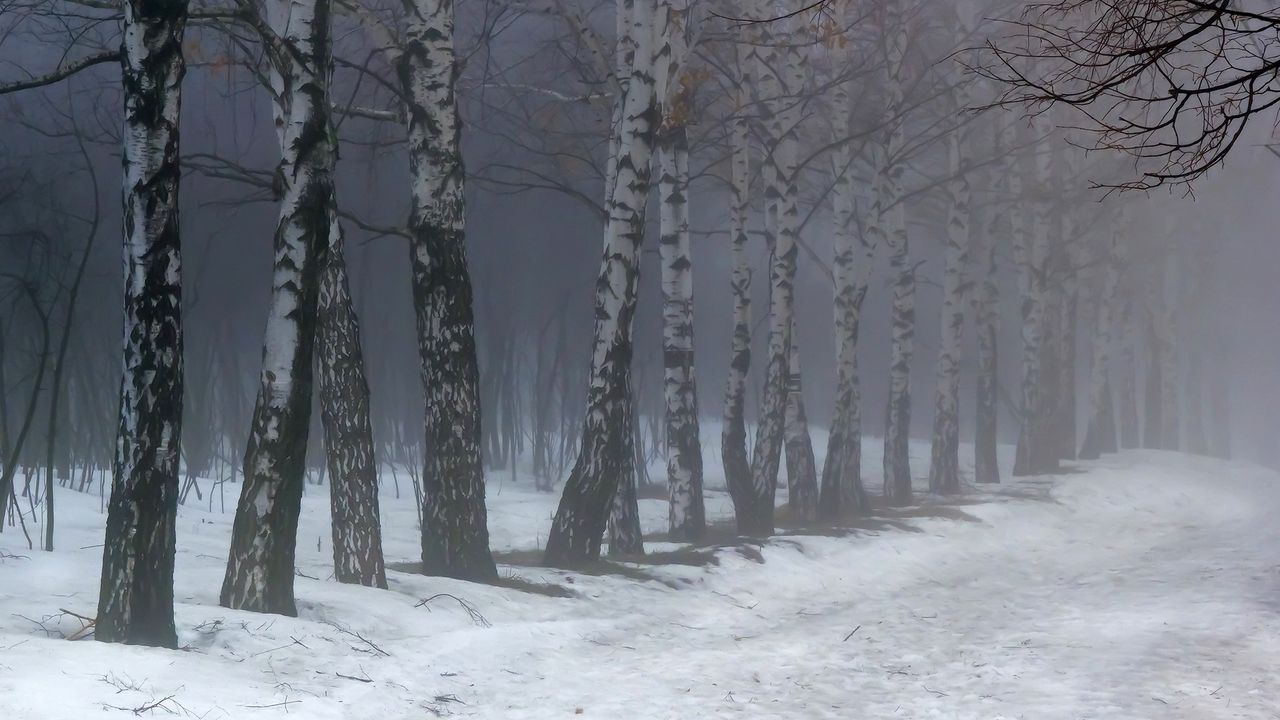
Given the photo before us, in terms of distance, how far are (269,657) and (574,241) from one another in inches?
927

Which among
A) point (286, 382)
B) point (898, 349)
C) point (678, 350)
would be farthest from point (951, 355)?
point (286, 382)

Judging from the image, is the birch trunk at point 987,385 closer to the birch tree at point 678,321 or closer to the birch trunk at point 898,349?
the birch trunk at point 898,349

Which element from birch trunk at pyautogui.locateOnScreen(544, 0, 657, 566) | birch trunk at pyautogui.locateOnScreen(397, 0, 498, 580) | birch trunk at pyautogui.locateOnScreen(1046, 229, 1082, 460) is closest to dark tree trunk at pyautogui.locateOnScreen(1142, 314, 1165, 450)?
birch trunk at pyautogui.locateOnScreen(1046, 229, 1082, 460)

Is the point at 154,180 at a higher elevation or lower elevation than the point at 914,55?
lower

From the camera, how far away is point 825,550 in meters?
12.4

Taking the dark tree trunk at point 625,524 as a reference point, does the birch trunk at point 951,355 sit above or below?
above

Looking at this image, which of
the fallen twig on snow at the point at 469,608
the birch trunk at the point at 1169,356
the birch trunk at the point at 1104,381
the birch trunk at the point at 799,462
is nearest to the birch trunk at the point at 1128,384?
the birch trunk at the point at 1169,356

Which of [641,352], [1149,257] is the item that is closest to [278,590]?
[641,352]

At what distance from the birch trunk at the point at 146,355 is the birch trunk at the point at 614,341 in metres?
5.21

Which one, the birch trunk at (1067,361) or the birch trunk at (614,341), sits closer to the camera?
the birch trunk at (614,341)

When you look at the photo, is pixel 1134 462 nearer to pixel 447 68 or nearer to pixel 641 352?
pixel 641 352

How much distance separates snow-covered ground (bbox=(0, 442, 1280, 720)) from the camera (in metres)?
5.66

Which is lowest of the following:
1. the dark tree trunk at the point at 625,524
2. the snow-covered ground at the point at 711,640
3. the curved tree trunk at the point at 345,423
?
the snow-covered ground at the point at 711,640

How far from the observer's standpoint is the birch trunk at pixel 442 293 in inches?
372
